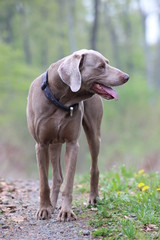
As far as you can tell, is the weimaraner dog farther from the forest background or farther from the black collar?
the forest background

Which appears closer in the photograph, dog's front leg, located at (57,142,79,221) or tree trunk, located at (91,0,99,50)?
dog's front leg, located at (57,142,79,221)

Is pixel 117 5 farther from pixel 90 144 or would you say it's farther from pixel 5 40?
pixel 90 144

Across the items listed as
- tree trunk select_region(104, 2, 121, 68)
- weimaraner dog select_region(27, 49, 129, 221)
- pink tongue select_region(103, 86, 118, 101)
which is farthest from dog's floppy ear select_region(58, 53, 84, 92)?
tree trunk select_region(104, 2, 121, 68)

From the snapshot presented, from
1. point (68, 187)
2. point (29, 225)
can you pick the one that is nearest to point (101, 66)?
point (68, 187)

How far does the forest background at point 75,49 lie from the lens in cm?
1725

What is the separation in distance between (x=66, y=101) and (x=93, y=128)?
72cm

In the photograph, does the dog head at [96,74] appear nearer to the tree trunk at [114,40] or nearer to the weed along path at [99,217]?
the weed along path at [99,217]

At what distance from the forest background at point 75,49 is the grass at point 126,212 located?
6551 mm

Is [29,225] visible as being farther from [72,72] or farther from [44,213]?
[72,72]

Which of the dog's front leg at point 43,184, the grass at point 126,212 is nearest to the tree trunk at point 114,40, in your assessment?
the grass at point 126,212

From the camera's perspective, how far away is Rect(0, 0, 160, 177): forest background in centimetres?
1725

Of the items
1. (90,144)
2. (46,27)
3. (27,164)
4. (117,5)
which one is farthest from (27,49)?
(90,144)

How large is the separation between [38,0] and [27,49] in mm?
2997

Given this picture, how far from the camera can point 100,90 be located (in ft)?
15.3
